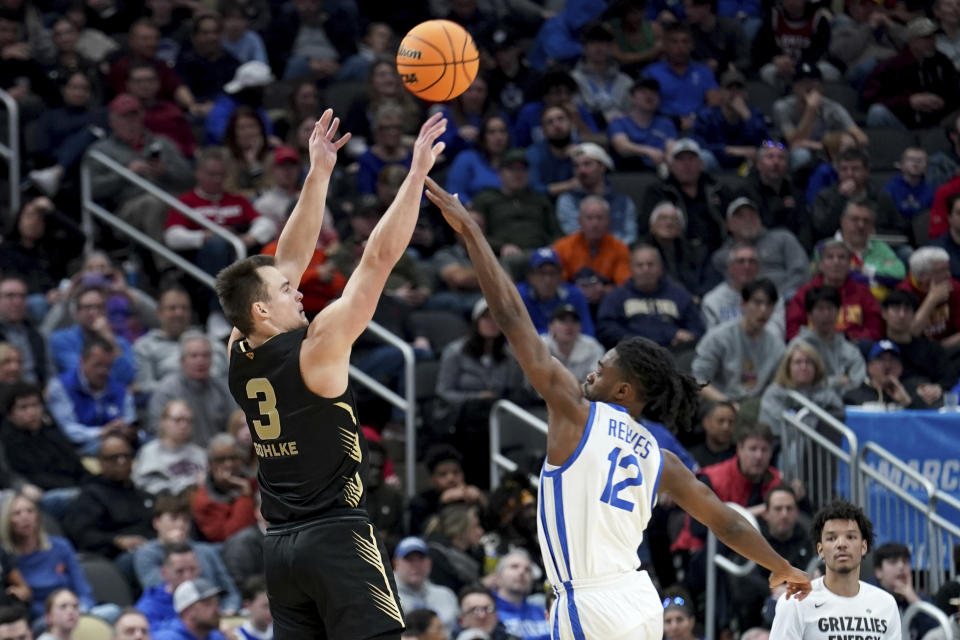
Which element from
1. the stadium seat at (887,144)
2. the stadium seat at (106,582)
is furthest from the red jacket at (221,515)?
the stadium seat at (887,144)

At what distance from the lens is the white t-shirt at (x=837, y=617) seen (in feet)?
25.8

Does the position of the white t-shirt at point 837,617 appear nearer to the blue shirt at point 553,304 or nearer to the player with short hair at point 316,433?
the player with short hair at point 316,433

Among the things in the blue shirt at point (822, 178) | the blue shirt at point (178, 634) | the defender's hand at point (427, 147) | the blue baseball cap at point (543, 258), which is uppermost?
the defender's hand at point (427, 147)

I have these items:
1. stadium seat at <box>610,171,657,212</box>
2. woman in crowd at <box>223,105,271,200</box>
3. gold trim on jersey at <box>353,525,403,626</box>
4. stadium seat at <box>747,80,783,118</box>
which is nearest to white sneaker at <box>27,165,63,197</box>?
woman in crowd at <box>223,105,271,200</box>

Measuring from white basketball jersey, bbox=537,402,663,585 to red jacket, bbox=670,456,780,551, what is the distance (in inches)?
216

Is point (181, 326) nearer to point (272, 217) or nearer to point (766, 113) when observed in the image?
point (272, 217)

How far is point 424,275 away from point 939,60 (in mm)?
6985

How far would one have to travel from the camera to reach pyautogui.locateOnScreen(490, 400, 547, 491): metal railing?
41.6 ft

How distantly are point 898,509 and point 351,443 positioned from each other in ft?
22.6

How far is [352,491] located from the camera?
251 inches

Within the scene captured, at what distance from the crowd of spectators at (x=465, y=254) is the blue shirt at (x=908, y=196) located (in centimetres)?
3

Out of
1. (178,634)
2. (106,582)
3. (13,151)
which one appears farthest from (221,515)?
(13,151)

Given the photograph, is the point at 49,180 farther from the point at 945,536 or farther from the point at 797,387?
the point at 945,536

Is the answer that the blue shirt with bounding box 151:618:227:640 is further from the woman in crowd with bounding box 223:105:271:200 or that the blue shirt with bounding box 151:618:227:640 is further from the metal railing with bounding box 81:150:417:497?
the woman in crowd with bounding box 223:105:271:200
